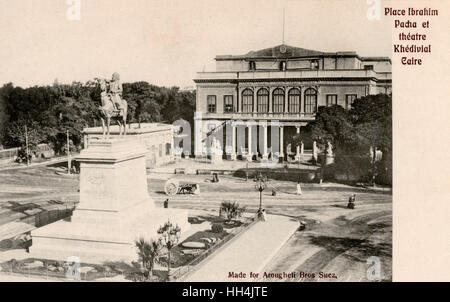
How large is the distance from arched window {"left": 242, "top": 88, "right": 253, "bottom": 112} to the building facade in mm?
9561

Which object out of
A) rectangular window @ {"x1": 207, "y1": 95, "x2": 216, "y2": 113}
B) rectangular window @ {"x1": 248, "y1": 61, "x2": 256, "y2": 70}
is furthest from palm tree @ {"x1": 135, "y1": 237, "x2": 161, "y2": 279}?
rectangular window @ {"x1": 248, "y1": 61, "x2": 256, "y2": 70}

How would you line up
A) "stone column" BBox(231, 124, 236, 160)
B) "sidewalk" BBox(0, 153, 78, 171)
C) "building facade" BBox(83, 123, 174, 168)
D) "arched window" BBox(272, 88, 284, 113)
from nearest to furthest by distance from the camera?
"sidewalk" BBox(0, 153, 78, 171)
"building facade" BBox(83, 123, 174, 168)
"stone column" BBox(231, 124, 236, 160)
"arched window" BBox(272, 88, 284, 113)

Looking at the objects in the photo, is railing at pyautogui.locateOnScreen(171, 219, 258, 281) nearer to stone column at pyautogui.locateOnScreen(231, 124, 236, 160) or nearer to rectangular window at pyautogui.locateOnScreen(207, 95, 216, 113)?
stone column at pyautogui.locateOnScreen(231, 124, 236, 160)

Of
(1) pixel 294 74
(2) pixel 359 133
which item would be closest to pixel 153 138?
(1) pixel 294 74

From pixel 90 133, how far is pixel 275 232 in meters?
24.0

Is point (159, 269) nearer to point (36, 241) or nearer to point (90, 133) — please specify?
point (36, 241)

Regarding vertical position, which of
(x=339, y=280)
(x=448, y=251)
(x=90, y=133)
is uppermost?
(x=90, y=133)

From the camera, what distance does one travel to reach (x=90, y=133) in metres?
43.7

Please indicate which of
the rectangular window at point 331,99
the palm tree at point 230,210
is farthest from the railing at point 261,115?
the palm tree at point 230,210

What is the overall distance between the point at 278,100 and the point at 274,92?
3.05ft

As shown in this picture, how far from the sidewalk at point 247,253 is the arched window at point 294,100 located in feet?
104

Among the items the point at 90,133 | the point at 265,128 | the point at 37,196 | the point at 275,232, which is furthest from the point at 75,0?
the point at 265,128

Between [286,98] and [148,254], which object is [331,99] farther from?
[148,254]

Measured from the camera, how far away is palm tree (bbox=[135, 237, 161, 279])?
18.2m
